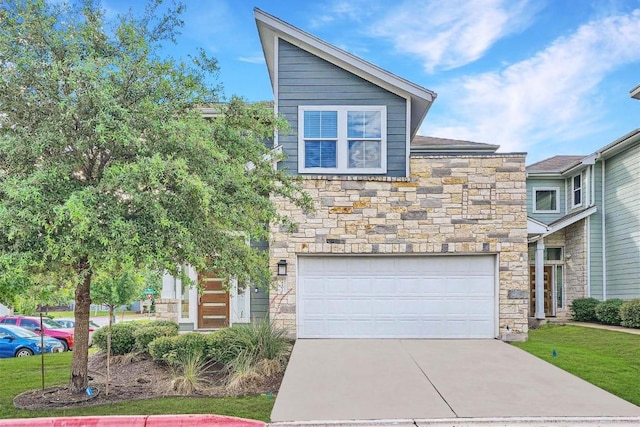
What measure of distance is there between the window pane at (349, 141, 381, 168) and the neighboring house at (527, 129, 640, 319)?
6.33 m

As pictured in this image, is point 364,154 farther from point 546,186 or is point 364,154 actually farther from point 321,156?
point 546,186

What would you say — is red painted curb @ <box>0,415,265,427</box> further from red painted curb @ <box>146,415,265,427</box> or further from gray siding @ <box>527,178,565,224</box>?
gray siding @ <box>527,178,565,224</box>

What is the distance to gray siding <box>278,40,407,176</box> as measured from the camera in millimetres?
12906

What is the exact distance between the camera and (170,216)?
636 cm

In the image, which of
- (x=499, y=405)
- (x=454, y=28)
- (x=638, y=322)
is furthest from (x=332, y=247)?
(x=638, y=322)

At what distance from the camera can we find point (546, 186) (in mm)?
21156

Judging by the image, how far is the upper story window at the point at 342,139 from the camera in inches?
500

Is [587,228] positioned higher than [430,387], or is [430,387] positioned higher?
[587,228]

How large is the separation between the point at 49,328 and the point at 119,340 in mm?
8428

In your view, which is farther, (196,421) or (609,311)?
(609,311)

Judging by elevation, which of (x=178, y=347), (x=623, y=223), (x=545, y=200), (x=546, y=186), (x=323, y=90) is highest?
(x=323, y=90)

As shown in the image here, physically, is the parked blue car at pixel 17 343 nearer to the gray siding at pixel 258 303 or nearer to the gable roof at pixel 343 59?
the gray siding at pixel 258 303

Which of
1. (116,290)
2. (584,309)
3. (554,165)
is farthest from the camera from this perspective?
(554,165)

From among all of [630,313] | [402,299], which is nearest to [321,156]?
[402,299]
